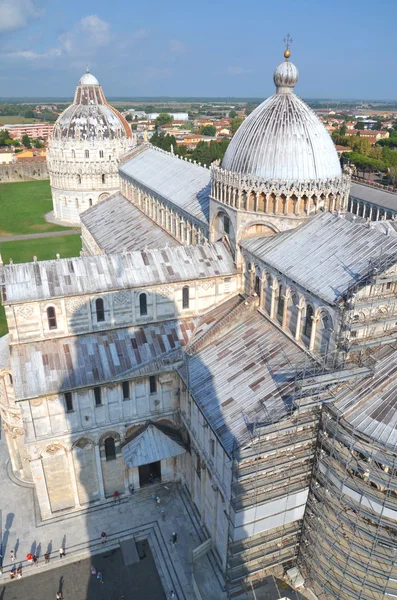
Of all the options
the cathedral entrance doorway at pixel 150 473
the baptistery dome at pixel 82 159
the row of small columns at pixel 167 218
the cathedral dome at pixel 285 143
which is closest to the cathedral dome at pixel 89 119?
the baptistery dome at pixel 82 159

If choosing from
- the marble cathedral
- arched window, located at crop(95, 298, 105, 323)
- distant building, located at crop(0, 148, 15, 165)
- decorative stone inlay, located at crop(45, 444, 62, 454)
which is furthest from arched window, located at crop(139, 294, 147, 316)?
distant building, located at crop(0, 148, 15, 165)

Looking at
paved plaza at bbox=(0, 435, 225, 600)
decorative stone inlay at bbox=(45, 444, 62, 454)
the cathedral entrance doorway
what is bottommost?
paved plaza at bbox=(0, 435, 225, 600)

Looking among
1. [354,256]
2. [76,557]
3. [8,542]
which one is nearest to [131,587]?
[76,557]

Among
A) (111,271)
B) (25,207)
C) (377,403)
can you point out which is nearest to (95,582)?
(111,271)

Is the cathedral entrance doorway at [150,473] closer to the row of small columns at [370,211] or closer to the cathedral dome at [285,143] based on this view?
the cathedral dome at [285,143]

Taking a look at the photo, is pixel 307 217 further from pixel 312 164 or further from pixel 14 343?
pixel 14 343

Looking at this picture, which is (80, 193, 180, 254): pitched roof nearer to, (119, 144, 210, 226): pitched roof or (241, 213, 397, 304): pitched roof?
(119, 144, 210, 226): pitched roof
